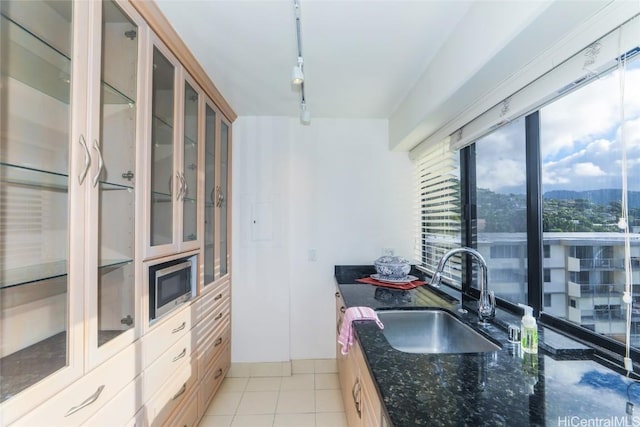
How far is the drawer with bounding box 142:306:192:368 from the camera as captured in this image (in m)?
1.34

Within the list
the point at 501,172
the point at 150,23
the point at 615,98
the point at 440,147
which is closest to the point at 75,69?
the point at 150,23

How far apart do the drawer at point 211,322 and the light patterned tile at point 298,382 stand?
77 cm

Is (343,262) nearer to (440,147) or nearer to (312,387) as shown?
(312,387)

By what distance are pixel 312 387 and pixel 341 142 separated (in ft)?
7.54

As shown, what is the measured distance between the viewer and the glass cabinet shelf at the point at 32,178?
3.10ft

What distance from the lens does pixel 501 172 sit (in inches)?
67.1

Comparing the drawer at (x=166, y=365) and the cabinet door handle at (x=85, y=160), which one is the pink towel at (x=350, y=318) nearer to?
the drawer at (x=166, y=365)

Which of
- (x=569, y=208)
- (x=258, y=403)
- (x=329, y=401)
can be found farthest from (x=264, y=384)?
(x=569, y=208)

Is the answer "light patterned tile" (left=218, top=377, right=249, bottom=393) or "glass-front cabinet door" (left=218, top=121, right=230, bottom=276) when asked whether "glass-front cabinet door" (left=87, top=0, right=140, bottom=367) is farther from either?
"light patterned tile" (left=218, top=377, right=249, bottom=393)

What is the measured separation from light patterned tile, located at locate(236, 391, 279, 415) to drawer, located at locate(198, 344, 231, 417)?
0.25 m

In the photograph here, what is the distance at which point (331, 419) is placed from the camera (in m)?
2.07

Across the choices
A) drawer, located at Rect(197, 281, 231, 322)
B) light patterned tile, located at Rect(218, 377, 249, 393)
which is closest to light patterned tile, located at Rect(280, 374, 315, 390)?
light patterned tile, located at Rect(218, 377, 249, 393)

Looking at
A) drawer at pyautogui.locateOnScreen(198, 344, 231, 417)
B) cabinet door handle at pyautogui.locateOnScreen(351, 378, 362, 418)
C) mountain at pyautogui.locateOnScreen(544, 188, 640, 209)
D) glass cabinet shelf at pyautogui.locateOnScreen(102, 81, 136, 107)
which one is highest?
glass cabinet shelf at pyautogui.locateOnScreen(102, 81, 136, 107)

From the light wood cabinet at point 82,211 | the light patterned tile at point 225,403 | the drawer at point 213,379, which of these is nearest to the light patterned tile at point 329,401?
the light patterned tile at point 225,403
